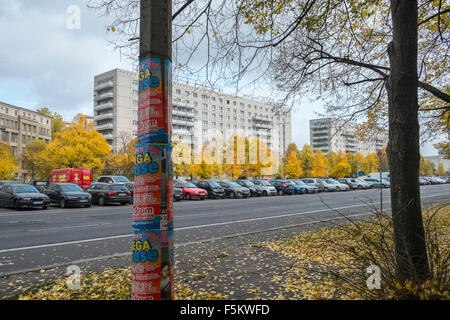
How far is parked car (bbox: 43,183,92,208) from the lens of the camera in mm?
20859

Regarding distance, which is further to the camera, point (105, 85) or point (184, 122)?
point (184, 122)

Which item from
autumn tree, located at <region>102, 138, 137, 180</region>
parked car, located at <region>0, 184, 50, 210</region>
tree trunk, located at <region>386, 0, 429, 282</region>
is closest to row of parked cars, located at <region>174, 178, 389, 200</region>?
parked car, located at <region>0, 184, 50, 210</region>

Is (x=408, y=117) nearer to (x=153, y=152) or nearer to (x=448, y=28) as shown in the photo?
(x=153, y=152)

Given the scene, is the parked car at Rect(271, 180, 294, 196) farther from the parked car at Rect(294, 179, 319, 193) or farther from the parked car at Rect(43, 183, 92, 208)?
the parked car at Rect(43, 183, 92, 208)

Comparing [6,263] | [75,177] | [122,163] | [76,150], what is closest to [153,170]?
[6,263]

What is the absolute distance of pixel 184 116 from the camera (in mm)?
93000

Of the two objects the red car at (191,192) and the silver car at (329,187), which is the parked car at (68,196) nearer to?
the red car at (191,192)

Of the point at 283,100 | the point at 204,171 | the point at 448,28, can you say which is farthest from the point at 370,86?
the point at 204,171

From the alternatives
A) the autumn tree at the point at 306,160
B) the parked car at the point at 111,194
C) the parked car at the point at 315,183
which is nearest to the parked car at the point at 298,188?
the parked car at the point at 315,183

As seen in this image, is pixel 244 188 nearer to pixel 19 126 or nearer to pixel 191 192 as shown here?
pixel 191 192

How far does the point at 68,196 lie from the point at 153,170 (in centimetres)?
2055

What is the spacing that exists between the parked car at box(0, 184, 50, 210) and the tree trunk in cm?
2036

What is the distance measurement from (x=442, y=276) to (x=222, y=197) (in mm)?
27783

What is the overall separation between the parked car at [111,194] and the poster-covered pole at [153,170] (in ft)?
70.4
